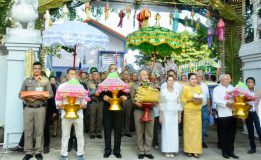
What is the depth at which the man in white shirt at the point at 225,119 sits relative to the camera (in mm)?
5969

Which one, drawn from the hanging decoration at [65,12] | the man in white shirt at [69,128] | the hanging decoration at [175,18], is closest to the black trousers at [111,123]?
the man in white shirt at [69,128]

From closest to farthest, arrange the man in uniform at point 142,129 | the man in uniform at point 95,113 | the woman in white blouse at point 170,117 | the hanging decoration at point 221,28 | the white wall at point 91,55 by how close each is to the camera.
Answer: the man in uniform at point 142,129 → the woman in white blouse at point 170,117 → the man in uniform at point 95,113 → the hanging decoration at point 221,28 → the white wall at point 91,55

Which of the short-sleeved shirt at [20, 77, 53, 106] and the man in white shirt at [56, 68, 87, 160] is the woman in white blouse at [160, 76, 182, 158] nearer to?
the man in white shirt at [56, 68, 87, 160]

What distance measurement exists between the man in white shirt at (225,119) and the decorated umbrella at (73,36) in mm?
2873

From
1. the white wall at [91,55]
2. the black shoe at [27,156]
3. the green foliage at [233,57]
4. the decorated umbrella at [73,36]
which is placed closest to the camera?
the black shoe at [27,156]

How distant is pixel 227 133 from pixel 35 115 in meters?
3.66

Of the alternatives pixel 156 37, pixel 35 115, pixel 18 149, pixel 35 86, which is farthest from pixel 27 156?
pixel 156 37

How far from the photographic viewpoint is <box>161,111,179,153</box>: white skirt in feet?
19.2

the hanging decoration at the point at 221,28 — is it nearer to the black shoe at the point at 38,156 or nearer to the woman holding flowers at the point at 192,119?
the woman holding flowers at the point at 192,119

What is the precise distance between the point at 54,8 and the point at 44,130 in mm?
4736

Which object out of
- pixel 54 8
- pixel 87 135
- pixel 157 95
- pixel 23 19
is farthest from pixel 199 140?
pixel 54 8

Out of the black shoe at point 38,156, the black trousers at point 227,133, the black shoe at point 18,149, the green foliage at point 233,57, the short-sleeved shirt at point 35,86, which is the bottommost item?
the black shoe at point 38,156

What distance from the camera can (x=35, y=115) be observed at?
538 cm

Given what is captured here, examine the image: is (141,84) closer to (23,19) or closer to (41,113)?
(41,113)
